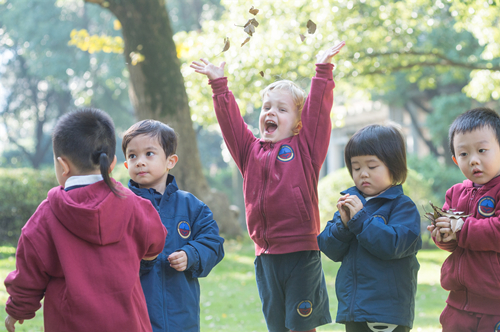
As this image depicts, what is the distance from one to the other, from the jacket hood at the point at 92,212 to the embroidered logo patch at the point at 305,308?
1.20 metres

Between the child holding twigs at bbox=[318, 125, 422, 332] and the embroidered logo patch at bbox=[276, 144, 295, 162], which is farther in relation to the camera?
the embroidered logo patch at bbox=[276, 144, 295, 162]

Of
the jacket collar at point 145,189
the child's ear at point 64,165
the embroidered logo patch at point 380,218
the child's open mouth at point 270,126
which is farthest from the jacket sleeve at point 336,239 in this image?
the child's ear at point 64,165

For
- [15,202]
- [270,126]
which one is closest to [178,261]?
[270,126]

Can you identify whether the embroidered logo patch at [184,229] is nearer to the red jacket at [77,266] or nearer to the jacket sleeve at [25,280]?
the red jacket at [77,266]

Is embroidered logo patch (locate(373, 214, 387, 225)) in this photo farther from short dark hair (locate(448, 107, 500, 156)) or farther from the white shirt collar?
the white shirt collar

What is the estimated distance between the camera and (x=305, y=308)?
9.15ft

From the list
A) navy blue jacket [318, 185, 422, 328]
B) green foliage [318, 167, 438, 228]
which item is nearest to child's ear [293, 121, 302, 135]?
navy blue jacket [318, 185, 422, 328]

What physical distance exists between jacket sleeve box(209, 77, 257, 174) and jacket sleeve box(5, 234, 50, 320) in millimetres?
1378

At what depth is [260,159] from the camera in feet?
9.49

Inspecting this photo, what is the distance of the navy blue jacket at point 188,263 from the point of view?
2406 millimetres

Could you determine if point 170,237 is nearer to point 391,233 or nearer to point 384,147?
point 391,233

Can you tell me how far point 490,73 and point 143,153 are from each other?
9.12m

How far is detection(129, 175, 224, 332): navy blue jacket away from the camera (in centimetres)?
241

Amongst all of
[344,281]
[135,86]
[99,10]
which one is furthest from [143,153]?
[99,10]
